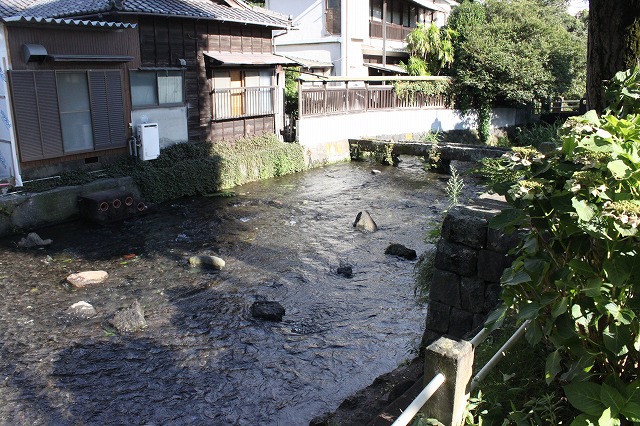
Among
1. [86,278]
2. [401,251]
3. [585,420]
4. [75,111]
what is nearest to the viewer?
[585,420]

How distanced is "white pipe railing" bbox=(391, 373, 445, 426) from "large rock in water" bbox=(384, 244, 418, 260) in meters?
7.99

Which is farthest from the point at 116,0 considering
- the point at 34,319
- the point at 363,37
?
the point at 363,37

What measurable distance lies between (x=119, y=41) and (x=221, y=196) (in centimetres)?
487

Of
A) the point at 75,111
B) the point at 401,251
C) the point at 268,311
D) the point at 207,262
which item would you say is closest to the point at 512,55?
the point at 401,251

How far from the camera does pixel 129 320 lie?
26.8 feet

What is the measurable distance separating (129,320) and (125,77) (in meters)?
9.25

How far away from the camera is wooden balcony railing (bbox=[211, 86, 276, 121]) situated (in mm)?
18406

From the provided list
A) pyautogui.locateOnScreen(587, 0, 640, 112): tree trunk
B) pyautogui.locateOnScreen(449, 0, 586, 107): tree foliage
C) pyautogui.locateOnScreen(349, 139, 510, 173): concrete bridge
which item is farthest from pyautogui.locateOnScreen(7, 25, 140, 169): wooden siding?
pyautogui.locateOnScreen(449, 0, 586, 107): tree foliage

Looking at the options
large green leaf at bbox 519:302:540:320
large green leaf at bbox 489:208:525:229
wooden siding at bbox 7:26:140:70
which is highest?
wooden siding at bbox 7:26:140:70

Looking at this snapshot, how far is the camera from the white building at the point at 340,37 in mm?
28297

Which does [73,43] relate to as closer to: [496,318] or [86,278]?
[86,278]

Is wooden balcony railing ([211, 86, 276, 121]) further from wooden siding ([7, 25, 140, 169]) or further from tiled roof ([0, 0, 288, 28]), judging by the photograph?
wooden siding ([7, 25, 140, 169])

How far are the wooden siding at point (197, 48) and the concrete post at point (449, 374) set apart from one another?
14.8 meters

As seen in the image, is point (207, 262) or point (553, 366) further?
point (207, 262)
